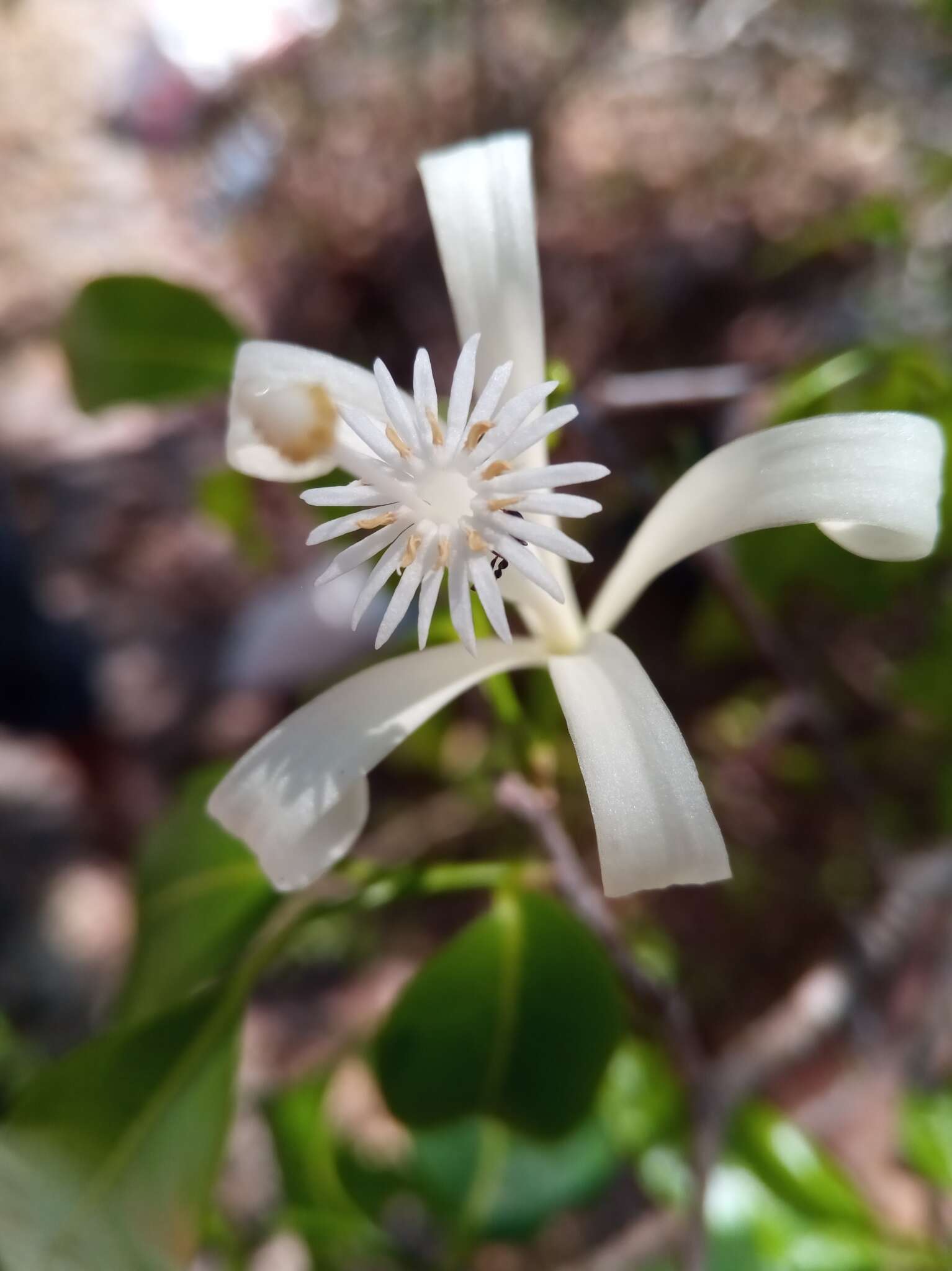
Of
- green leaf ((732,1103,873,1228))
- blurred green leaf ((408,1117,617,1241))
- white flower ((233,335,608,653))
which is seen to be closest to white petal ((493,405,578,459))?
white flower ((233,335,608,653))

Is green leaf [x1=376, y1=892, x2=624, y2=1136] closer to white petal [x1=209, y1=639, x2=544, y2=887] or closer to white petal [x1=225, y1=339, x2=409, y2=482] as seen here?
white petal [x1=209, y1=639, x2=544, y2=887]

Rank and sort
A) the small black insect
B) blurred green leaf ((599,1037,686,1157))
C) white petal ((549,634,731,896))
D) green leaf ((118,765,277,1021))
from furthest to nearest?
blurred green leaf ((599,1037,686,1157)) < green leaf ((118,765,277,1021)) < the small black insect < white petal ((549,634,731,896))

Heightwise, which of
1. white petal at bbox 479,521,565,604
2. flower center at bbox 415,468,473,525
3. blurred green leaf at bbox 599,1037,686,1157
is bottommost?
blurred green leaf at bbox 599,1037,686,1157

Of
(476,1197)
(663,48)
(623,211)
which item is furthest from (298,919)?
(663,48)

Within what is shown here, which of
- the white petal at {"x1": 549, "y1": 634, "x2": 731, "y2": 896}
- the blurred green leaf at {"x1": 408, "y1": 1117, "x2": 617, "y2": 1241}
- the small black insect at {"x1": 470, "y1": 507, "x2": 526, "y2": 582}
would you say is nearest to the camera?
the white petal at {"x1": 549, "y1": 634, "x2": 731, "y2": 896}

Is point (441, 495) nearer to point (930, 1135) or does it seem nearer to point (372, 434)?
point (372, 434)

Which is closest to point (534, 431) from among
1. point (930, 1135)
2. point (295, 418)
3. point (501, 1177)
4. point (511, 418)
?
point (511, 418)
